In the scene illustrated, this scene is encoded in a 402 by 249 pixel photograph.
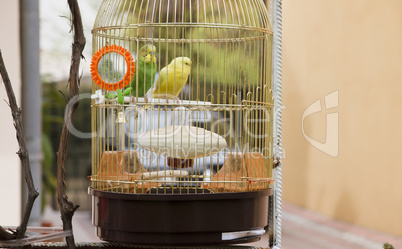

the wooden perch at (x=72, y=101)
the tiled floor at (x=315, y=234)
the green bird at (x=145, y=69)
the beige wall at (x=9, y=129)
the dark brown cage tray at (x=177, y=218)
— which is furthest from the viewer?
the tiled floor at (x=315, y=234)

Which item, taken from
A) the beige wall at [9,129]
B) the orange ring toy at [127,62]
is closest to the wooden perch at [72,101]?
the orange ring toy at [127,62]

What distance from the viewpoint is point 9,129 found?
101 inches

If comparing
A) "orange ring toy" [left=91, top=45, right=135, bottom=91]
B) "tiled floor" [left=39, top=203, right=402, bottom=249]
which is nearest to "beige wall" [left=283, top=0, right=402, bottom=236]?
"tiled floor" [left=39, top=203, right=402, bottom=249]

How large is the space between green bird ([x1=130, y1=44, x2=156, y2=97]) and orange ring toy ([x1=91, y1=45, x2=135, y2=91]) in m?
0.07

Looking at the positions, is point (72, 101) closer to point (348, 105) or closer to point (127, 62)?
point (127, 62)

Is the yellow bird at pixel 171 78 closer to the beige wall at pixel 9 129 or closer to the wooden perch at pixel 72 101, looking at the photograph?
the wooden perch at pixel 72 101

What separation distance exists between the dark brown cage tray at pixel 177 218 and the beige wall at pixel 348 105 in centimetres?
148

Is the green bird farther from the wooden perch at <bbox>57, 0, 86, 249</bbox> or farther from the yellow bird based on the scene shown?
the wooden perch at <bbox>57, 0, 86, 249</bbox>

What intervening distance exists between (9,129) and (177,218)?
1.51 meters

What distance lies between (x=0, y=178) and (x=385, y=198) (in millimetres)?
1782

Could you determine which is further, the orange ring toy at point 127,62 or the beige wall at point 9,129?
the beige wall at point 9,129

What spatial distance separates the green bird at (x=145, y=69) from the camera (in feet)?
4.90

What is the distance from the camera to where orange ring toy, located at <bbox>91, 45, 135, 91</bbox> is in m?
1.42

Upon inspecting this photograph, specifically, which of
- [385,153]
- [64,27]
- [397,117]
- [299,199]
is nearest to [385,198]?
[385,153]
